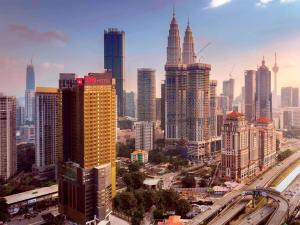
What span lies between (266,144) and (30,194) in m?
8.86

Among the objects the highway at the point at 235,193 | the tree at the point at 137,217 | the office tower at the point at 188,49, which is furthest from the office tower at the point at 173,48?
the tree at the point at 137,217

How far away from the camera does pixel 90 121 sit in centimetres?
823

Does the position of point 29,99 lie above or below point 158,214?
above

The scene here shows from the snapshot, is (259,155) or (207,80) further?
(207,80)

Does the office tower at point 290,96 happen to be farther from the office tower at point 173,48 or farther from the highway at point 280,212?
the highway at point 280,212

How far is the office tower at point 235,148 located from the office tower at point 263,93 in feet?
36.9

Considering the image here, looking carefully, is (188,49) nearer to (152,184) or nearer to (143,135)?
(143,135)

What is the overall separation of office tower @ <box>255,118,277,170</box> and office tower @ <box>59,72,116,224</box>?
705 centimetres

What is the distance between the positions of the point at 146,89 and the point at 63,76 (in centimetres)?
A: 1153

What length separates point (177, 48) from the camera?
2309 cm

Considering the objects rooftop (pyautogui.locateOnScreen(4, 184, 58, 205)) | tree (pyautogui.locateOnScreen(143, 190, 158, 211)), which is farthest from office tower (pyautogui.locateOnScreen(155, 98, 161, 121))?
tree (pyautogui.locateOnScreen(143, 190, 158, 211))

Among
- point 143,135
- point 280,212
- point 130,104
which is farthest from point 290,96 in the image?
point 280,212

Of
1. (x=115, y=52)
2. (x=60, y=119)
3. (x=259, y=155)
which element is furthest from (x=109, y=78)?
(x=115, y=52)

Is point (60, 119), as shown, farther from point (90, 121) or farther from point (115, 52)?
point (115, 52)
